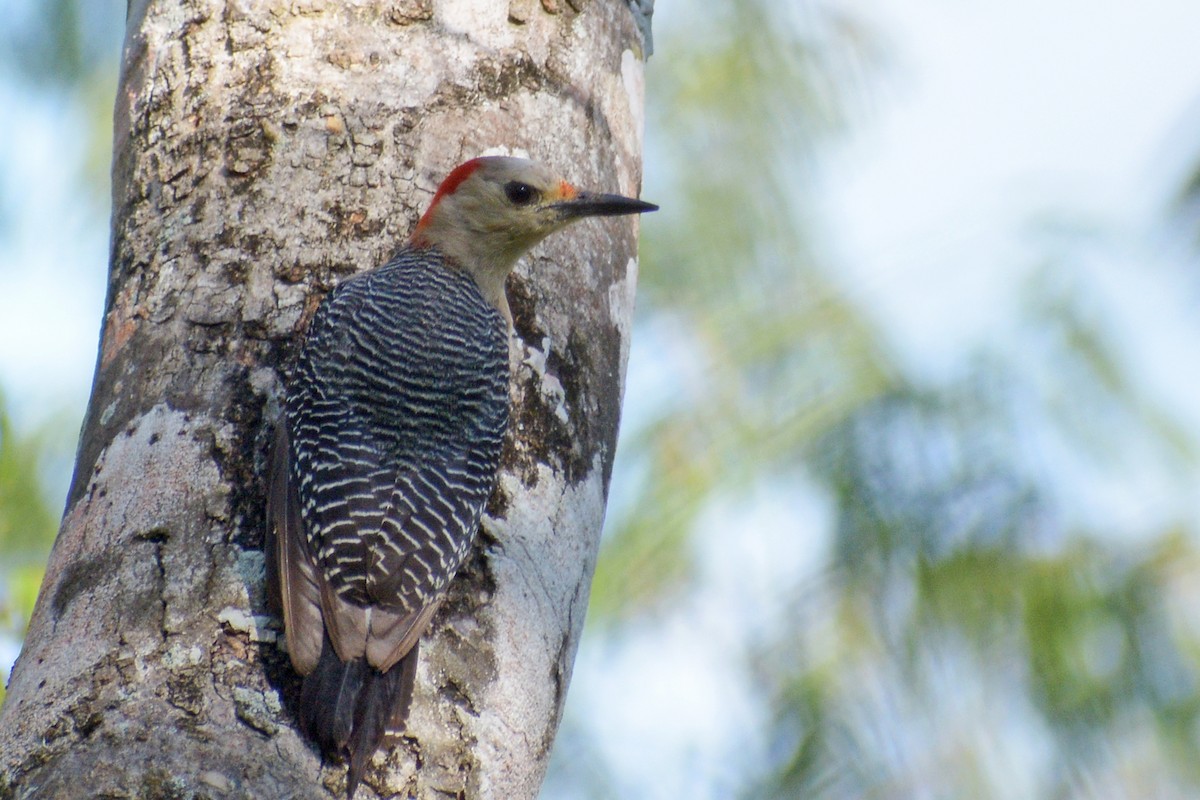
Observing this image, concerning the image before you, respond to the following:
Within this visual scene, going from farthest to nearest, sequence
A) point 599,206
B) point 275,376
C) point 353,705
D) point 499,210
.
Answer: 1. point 499,210
2. point 599,206
3. point 275,376
4. point 353,705

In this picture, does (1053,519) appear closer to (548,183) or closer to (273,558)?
(548,183)

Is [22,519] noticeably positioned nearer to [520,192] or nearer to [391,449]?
[391,449]

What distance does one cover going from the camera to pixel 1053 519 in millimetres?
3316

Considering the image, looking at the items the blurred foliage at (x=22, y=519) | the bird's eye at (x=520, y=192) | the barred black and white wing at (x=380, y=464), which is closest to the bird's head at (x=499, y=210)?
the bird's eye at (x=520, y=192)

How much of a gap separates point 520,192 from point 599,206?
0.70ft

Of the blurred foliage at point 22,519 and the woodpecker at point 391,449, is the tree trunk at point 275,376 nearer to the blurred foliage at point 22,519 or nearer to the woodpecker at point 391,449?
the woodpecker at point 391,449

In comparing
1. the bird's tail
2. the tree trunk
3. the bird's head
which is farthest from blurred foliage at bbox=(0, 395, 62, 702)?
the bird's head

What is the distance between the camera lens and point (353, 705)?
2258mm

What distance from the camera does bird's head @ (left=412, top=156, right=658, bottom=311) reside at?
329 centimetres

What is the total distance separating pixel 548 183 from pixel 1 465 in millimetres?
1565

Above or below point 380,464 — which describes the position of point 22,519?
below

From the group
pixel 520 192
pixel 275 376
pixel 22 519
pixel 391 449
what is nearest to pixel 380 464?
pixel 391 449

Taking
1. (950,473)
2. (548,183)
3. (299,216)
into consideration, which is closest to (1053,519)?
(950,473)

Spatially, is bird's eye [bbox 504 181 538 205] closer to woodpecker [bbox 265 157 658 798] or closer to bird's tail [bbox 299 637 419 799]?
woodpecker [bbox 265 157 658 798]
